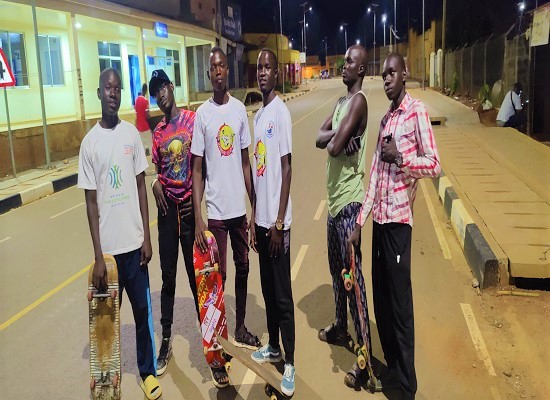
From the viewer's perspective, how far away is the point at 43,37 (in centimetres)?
1723

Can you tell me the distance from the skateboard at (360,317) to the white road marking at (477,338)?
94cm

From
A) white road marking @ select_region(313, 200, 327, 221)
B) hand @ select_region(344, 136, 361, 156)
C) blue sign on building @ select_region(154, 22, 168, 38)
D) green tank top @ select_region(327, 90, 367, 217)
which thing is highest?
blue sign on building @ select_region(154, 22, 168, 38)

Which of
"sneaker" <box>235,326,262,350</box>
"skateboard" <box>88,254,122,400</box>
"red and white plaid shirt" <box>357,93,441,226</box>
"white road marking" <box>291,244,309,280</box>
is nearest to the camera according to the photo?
"red and white plaid shirt" <box>357,93,441,226</box>

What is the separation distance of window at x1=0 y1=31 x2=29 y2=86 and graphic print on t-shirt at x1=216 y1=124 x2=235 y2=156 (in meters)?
13.6

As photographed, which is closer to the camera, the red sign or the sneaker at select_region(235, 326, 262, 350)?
the sneaker at select_region(235, 326, 262, 350)

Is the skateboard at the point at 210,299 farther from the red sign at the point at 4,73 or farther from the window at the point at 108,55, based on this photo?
the window at the point at 108,55

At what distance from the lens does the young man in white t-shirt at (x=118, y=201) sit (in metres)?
3.30

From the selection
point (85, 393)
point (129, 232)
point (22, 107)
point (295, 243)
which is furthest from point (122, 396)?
point (22, 107)

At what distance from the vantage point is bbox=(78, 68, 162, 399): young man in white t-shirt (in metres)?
3.30

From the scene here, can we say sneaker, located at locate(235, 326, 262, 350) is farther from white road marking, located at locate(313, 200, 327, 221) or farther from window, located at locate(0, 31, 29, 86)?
window, located at locate(0, 31, 29, 86)

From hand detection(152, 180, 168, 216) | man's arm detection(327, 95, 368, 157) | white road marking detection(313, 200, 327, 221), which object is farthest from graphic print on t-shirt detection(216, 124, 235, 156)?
white road marking detection(313, 200, 327, 221)

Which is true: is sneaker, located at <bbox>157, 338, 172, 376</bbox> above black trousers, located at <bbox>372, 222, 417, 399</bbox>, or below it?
below

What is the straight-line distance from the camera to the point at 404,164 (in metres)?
3.24

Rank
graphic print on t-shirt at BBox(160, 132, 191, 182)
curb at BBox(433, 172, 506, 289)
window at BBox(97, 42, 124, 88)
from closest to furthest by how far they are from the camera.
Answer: graphic print on t-shirt at BBox(160, 132, 191, 182) < curb at BBox(433, 172, 506, 289) < window at BBox(97, 42, 124, 88)
